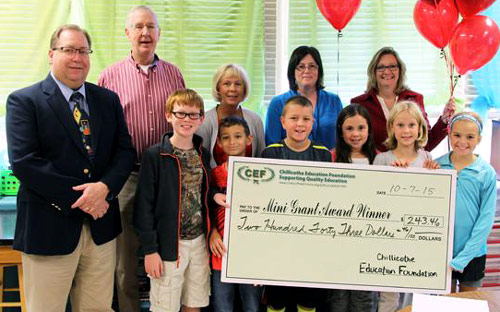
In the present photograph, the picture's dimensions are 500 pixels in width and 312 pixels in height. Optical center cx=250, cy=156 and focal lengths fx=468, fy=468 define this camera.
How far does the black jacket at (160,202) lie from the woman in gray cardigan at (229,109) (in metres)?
0.45

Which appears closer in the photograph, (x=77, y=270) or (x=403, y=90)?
(x=77, y=270)

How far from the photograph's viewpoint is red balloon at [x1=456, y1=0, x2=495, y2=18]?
2.72m

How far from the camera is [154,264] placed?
89.2 inches

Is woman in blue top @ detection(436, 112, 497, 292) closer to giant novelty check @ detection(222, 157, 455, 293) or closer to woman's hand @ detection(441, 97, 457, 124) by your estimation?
woman's hand @ detection(441, 97, 457, 124)

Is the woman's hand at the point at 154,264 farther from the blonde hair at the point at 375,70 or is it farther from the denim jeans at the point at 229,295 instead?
the blonde hair at the point at 375,70

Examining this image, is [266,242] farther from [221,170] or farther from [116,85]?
[116,85]

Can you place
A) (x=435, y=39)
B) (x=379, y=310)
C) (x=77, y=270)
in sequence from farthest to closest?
(x=435, y=39), (x=379, y=310), (x=77, y=270)

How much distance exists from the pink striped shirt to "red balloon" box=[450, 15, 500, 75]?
172cm

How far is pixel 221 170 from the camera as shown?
7.91 feet

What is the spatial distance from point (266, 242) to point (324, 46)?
2012mm

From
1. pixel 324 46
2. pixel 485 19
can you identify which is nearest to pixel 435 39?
pixel 485 19

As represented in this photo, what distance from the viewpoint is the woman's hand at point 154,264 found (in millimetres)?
2266

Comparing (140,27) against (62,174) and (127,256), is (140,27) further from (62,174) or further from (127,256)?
(127,256)

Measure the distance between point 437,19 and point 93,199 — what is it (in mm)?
2172
